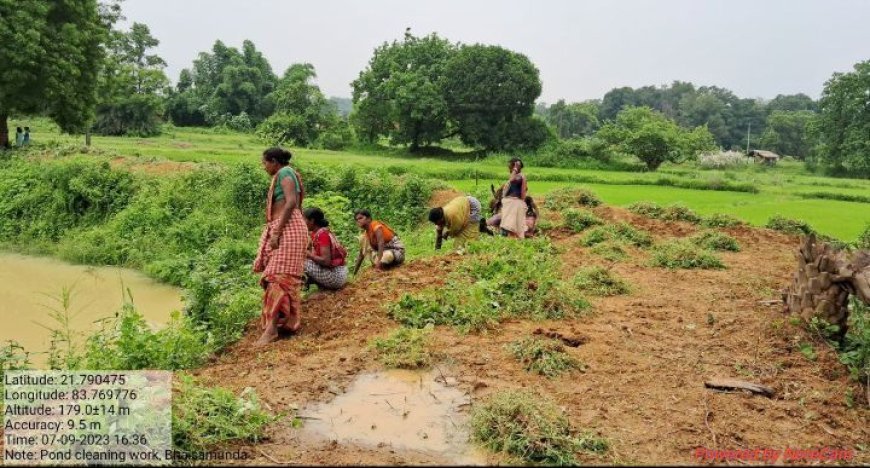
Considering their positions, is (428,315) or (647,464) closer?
(647,464)

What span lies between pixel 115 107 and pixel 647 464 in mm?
37204

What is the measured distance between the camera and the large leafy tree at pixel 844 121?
3844cm

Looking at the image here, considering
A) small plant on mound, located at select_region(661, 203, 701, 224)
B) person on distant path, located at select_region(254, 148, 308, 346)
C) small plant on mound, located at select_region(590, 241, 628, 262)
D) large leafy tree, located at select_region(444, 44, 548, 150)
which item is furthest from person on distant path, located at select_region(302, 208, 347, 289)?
large leafy tree, located at select_region(444, 44, 548, 150)

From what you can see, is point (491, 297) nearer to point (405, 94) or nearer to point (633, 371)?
point (633, 371)

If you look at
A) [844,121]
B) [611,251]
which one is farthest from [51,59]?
[844,121]

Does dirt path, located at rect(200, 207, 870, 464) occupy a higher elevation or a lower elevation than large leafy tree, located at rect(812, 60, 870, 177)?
lower

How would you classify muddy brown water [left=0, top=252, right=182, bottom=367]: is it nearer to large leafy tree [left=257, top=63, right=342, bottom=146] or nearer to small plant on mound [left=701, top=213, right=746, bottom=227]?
small plant on mound [left=701, top=213, right=746, bottom=227]

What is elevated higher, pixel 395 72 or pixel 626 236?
pixel 395 72

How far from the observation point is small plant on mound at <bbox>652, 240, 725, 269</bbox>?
346 inches

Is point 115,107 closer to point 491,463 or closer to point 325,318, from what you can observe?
point 325,318

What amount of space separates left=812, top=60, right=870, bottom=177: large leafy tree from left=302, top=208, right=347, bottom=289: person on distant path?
40.4 metres

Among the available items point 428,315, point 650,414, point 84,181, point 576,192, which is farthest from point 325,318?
point 84,181

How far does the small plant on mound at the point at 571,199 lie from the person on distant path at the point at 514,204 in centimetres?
417

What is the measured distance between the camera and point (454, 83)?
35125 mm
